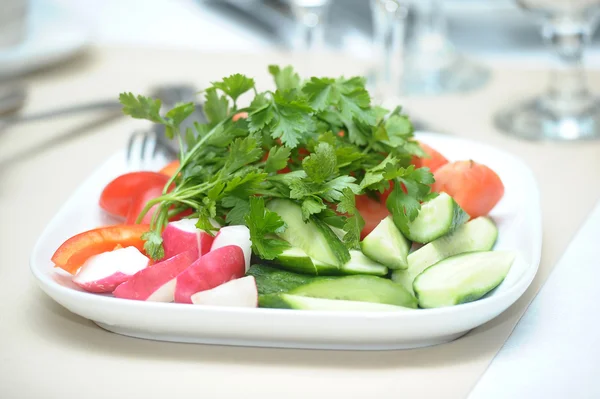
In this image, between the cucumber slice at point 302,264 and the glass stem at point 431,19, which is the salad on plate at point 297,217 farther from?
Answer: the glass stem at point 431,19

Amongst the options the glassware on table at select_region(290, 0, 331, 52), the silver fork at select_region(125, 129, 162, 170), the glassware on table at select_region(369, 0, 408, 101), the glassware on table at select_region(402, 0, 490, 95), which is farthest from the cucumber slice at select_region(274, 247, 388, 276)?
the glassware on table at select_region(402, 0, 490, 95)

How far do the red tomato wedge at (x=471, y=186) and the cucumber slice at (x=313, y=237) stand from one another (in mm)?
218

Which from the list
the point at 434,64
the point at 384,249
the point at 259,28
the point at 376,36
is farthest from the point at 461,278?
the point at 259,28

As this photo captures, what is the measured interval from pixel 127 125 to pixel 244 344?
98 centimetres

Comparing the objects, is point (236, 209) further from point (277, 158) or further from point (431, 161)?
point (431, 161)

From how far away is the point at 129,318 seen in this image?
90cm

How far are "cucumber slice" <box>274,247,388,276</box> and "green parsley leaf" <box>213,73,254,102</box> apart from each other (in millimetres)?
285

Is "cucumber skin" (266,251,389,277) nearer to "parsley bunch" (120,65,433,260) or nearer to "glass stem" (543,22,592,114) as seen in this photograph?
"parsley bunch" (120,65,433,260)

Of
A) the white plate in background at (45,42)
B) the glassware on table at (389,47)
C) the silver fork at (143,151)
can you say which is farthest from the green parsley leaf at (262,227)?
the white plate in background at (45,42)

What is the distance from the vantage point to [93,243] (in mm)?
1030

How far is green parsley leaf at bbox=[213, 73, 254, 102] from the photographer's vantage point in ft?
3.69

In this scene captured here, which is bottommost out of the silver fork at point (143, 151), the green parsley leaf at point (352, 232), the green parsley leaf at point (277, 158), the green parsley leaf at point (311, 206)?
the silver fork at point (143, 151)

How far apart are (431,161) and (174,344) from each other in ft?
1.60

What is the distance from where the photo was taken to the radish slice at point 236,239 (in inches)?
38.4
